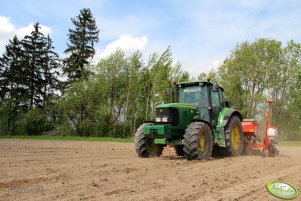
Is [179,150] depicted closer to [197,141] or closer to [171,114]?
[171,114]

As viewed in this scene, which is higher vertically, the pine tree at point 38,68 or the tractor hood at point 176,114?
the pine tree at point 38,68

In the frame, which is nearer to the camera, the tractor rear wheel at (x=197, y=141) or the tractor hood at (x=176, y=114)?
the tractor rear wheel at (x=197, y=141)

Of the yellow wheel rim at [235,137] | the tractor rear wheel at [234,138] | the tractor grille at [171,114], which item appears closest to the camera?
the tractor grille at [171,114]

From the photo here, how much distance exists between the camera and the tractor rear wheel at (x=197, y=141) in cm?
1050

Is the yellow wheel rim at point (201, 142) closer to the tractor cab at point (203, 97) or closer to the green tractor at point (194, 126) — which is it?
the green tractor at point (194, 126)

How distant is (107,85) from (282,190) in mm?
32006

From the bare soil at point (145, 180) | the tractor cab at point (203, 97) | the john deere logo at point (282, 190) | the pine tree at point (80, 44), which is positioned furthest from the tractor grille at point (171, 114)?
the pine tree at point (80, 44)

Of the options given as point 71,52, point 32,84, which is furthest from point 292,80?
point 32,84

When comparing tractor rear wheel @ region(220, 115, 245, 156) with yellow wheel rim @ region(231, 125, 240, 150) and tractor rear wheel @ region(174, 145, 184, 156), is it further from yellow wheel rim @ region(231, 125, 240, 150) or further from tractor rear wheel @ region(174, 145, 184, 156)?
tractor rear wheel @ region(174, 145, 184, 156)

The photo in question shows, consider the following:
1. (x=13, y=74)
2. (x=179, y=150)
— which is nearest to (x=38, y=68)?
(x=13, y=74)

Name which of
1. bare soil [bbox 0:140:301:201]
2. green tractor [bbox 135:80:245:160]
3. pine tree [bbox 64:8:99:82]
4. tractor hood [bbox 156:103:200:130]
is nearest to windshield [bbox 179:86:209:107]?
green tractor [bbox 135:80:245:160]

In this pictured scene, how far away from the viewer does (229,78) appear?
138 ft

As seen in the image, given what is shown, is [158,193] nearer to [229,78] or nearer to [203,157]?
[203,157]

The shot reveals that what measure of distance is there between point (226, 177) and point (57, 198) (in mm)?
3691
